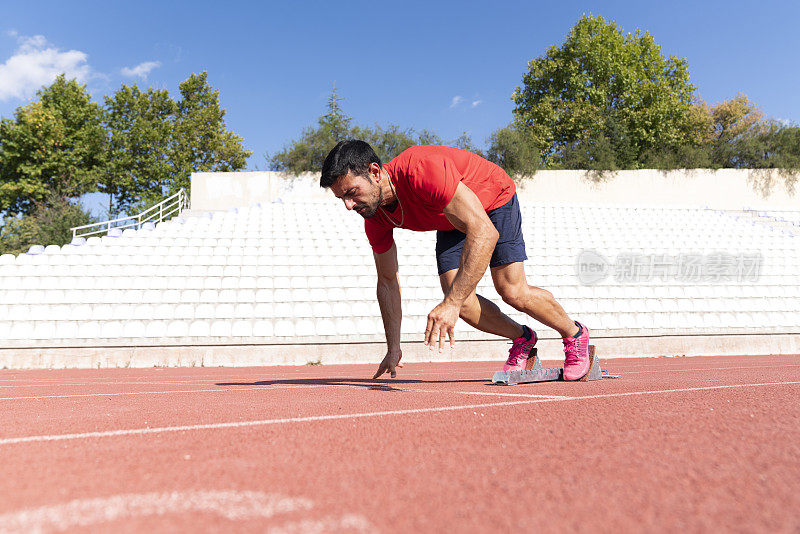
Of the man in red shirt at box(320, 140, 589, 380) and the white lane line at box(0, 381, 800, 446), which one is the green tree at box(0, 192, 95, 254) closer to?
the man in red shirt at box(320, 140, 589, 380)

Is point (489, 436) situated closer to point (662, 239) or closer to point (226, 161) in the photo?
point (662, 239)

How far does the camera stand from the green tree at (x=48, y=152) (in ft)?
89.4

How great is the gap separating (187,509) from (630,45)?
34.9 meters

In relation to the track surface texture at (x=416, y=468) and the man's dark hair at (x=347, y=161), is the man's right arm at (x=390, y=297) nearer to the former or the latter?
the man's dark hair at (x=347, y=161)

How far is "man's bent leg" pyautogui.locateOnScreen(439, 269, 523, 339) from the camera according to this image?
3.33 m

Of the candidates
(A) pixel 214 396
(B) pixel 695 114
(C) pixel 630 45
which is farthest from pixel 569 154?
(A) pixel 214 396

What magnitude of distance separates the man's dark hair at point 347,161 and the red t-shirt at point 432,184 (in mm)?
115

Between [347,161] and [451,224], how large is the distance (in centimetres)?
65

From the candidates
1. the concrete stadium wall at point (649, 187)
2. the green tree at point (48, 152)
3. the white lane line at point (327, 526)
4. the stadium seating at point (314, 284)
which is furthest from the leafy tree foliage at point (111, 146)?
the white lane line at point (327, 526)

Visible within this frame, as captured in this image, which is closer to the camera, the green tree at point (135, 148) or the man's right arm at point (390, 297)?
the man's right arm at point (390, 297)

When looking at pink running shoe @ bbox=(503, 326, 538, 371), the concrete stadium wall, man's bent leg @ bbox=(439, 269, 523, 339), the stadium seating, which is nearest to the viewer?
man's bent leg @ bbox=(439, 269, 523, 339)

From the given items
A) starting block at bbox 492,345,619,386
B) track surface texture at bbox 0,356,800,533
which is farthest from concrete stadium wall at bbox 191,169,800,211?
track surface texture at bbox 0,356,800,533

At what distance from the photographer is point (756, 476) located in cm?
123

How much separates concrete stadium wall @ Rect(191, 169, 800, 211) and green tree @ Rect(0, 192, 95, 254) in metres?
8.20
